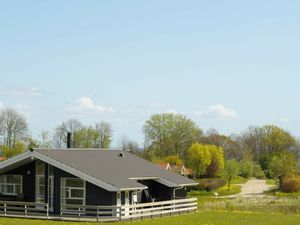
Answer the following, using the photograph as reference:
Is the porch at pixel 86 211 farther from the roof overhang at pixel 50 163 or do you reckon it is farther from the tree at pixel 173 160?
the tree at pixel 173 160

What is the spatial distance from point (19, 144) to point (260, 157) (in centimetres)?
4917

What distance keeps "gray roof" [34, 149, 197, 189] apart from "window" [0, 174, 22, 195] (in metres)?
2.79

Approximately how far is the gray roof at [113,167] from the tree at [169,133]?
48.3 meters

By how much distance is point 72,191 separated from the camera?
33656 millimetres

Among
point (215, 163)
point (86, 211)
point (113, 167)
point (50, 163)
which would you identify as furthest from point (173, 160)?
point (86, 211)

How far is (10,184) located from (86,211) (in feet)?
21.7

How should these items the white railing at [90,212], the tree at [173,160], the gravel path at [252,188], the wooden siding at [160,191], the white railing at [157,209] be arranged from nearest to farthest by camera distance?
the white railing at [90,212], the white railing at [157,209], the wooden siding at [160,191], the gravel path at [252,188], the tree at [173,160]

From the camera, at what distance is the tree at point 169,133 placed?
90312 millimetres

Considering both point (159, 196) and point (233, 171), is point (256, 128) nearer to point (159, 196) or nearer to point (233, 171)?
point (233, 171)

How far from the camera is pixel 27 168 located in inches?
1399

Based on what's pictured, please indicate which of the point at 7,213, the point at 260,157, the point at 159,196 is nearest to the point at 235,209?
the point at 159,196

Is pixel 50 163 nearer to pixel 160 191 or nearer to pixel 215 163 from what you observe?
pixel 160 191

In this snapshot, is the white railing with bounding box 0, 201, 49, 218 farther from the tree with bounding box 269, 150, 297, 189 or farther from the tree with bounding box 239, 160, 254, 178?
the tree with bounding box 239, 160, 254, 178

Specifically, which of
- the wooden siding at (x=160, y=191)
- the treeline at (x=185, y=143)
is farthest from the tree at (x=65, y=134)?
the wooden siding at (x=160, y=191)
